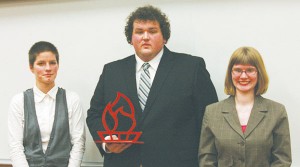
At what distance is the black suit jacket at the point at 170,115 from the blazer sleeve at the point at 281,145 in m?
0.36

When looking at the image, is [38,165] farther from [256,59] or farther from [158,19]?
[256,59]

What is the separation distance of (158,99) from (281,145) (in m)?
0.59

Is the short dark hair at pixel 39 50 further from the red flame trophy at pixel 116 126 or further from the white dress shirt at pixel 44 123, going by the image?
the red flame trophy at pixel 116 126

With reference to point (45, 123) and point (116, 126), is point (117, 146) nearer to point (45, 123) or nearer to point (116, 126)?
point (116, 126)

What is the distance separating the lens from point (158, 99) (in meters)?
1.96

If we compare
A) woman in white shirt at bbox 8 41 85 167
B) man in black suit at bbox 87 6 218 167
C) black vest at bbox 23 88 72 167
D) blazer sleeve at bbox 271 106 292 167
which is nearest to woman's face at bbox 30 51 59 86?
woman in white shirt at bbox 8 41 85 167

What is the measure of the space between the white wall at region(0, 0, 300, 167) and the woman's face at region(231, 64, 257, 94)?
329mm

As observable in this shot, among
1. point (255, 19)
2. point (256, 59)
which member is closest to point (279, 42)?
point (255, 19)

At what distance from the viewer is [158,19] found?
2053 mm

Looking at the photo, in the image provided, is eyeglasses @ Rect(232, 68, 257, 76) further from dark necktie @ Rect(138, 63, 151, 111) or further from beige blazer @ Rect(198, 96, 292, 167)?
dark necktie @ Rect(138, 63, 151, 111)

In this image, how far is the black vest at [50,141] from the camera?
6.84ft

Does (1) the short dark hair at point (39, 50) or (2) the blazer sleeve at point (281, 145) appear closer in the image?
(2) the blazer sleeve at point (281, 145)

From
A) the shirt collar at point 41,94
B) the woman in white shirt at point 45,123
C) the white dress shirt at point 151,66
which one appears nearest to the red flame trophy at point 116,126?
the white dress shirt at point 151,66

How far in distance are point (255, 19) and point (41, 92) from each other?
3.85 ft
